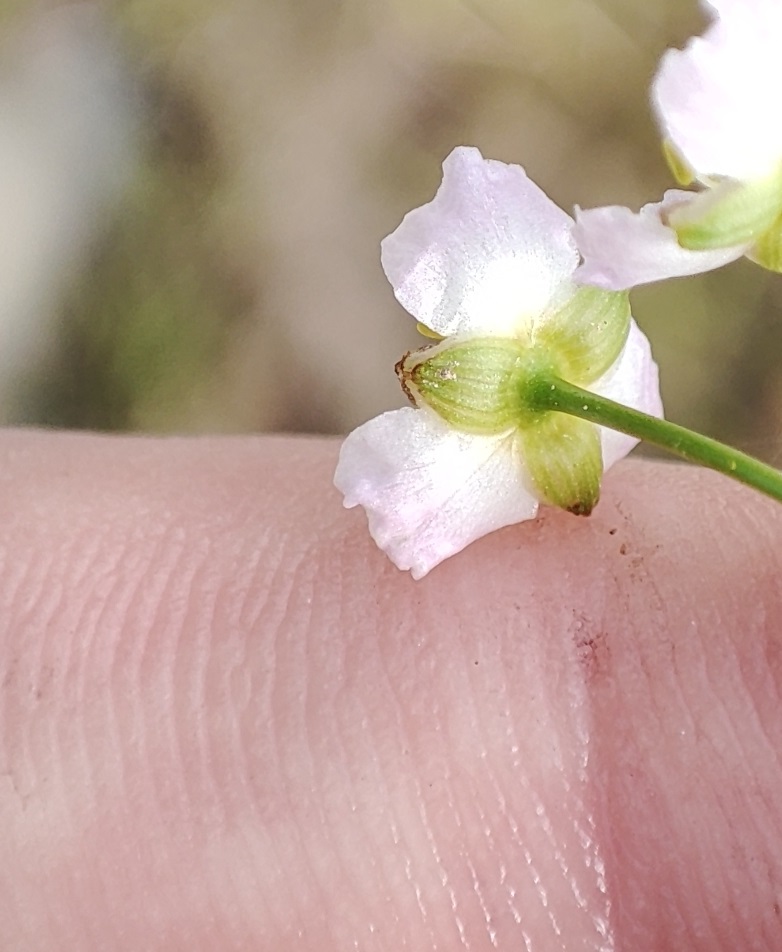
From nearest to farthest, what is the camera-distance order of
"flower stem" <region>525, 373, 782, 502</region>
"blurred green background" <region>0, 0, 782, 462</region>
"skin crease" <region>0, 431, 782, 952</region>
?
"flower stem" <region>525, 373, 782, 502</region>, "skin crease" <region>0, 431, 782, 952</region>, "blurred green background" <region>0, 0, 782, 462</region>

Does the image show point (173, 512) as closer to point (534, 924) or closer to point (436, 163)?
point (534, 924)

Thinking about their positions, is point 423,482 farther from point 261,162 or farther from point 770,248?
point 261,162

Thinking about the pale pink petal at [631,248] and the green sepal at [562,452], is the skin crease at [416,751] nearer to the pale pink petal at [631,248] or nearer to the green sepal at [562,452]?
the green sepal at [562,452]

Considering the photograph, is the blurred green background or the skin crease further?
the blurred green background

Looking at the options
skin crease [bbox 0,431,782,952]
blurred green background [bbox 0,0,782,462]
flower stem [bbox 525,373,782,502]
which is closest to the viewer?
flower stem [bbox 525,373,782,502]

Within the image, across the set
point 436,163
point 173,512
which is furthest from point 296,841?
point 436,163

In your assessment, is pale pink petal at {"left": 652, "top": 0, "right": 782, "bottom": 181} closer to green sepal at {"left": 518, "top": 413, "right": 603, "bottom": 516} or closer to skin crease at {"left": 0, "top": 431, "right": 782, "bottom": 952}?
green sepal at {"left": 518, "top": 413, "right": 603, "bottom": 516}

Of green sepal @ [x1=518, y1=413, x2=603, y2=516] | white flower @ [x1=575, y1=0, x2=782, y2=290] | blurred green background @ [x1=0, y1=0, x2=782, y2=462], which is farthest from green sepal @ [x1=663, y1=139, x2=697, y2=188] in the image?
blurred green background @ [x1=0, y1=0, x2=782, y2=462]
